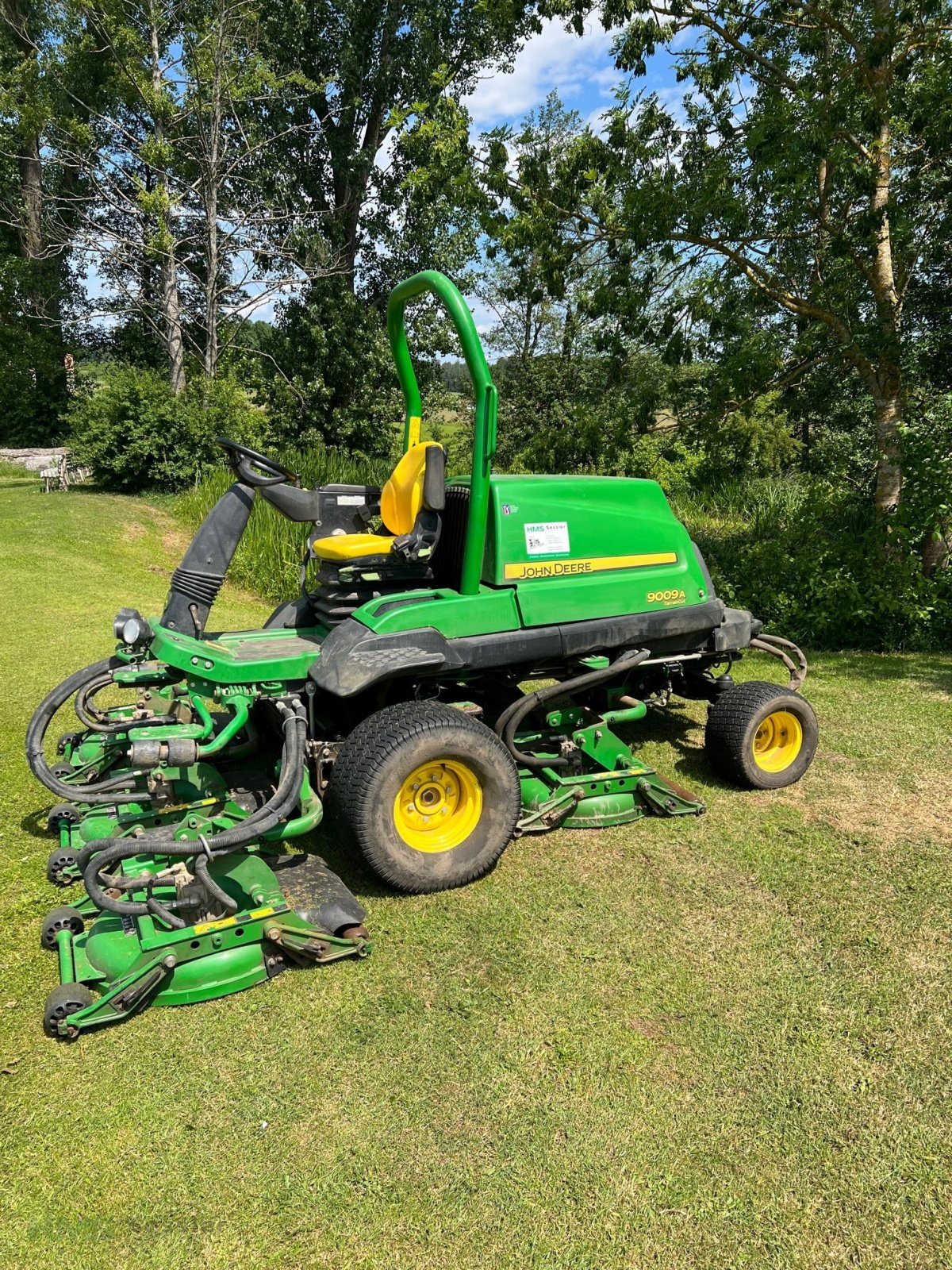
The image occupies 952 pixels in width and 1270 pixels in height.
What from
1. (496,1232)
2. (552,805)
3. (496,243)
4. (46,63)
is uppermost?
(46,63)

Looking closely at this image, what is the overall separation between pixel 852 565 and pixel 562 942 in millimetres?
6231

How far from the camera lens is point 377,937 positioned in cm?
317

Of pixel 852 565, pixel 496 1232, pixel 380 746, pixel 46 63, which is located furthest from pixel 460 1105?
pixel 46 63

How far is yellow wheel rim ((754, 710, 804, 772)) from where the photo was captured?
467cm

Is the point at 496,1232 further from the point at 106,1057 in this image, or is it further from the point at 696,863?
Result: the point at 696,863

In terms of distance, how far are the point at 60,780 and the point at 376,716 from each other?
1.32 m

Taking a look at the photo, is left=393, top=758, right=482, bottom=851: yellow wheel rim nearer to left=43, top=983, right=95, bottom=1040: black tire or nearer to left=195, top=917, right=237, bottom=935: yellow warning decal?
left=195, top=917, right=237, bottom=935: yellow warning decal

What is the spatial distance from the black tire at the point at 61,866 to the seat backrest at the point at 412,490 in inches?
80.5

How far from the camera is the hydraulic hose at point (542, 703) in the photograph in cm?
393

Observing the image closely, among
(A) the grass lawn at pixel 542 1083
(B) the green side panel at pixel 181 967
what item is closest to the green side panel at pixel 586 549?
(A) the grass lawn at pixel 542 1083

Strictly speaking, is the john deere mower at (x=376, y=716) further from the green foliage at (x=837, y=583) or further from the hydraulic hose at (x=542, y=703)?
the green foliage at (x=837, y=583)

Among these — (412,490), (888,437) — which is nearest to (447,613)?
(412,490)

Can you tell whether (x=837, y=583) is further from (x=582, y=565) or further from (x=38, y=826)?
(x=38, y=826)

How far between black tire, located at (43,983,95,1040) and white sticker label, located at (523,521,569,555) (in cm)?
249
